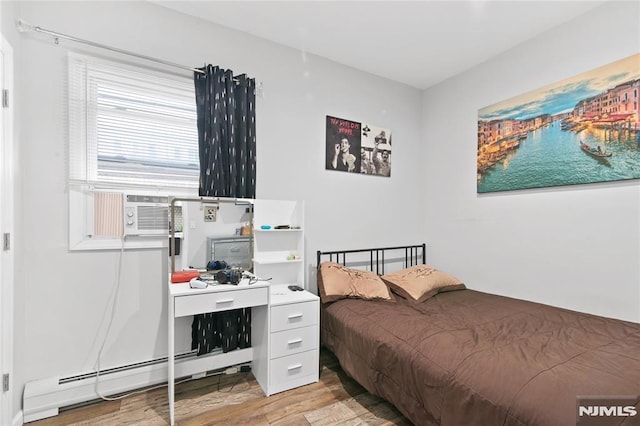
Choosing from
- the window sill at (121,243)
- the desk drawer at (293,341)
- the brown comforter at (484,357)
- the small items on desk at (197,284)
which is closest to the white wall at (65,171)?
the window sill at (121,243)

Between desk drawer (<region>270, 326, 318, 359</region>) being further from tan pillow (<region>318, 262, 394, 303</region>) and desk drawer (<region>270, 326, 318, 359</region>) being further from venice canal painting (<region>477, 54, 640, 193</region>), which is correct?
venice canal painting (<region>477, 54, 640, 193</region>)

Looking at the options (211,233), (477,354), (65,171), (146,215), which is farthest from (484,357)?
(65,171)

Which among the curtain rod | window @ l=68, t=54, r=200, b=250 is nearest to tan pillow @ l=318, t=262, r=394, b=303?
window @ l=68, t=54, r=200, b=250

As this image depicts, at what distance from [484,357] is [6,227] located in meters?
2.61

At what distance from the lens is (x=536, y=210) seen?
2.57 metres

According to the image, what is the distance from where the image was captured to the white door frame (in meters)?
1.55

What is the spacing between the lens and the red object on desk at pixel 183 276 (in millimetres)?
2025

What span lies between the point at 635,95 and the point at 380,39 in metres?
1.89

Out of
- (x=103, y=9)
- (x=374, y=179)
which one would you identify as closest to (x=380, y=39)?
(x=374, y=179)

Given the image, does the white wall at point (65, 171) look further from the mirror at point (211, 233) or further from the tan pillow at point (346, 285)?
the tan pillow at point (346, 285)

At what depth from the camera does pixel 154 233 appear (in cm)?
220

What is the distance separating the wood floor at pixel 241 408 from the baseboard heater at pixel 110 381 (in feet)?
0.20

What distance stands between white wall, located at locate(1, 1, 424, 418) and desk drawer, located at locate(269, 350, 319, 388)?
80 centimetres

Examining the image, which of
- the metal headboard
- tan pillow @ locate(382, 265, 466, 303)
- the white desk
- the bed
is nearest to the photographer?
the bed
